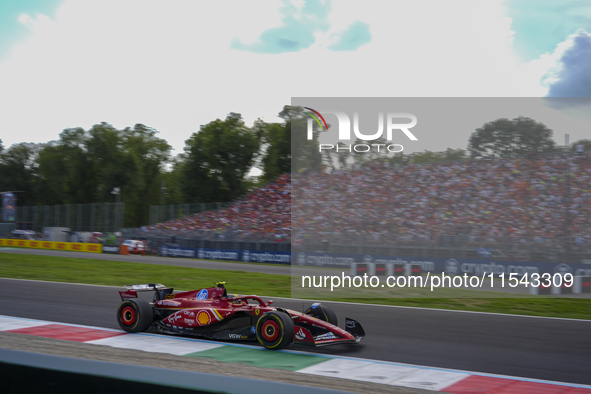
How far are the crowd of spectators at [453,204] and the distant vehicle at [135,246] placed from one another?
347 inches

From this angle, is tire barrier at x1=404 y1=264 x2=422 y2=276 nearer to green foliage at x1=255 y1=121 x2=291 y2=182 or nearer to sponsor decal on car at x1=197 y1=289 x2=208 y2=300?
sponsor decal on car at x1=197 y1=289 x2=208 y2=300

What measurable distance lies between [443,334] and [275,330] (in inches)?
123

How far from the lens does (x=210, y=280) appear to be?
58.3ft

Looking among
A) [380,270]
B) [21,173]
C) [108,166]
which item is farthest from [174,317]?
[21,173]

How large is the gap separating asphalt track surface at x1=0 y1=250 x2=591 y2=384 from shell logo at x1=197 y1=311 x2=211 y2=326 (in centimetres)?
151

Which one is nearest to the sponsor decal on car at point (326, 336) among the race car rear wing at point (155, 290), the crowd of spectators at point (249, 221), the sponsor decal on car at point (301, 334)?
the sponsor decal on car at point (301, 334)

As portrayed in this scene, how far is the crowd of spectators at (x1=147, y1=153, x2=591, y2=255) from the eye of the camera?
17797 millimetres

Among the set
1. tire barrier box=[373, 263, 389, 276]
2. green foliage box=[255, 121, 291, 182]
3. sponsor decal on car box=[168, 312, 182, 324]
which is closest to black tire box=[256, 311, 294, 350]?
sponsor decal on car box=[168, 312, 182, 324]

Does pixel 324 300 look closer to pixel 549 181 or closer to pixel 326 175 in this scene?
pixel 549 181

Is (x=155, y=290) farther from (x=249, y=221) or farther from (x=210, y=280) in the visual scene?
(x=249, y=221)

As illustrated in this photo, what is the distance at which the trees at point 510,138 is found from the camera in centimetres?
2036

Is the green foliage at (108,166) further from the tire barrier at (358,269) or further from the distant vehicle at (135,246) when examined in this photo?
the tire barrier at (358,269)

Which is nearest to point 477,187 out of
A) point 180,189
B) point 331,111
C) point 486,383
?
point 331,111

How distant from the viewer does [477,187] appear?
20.4 m
